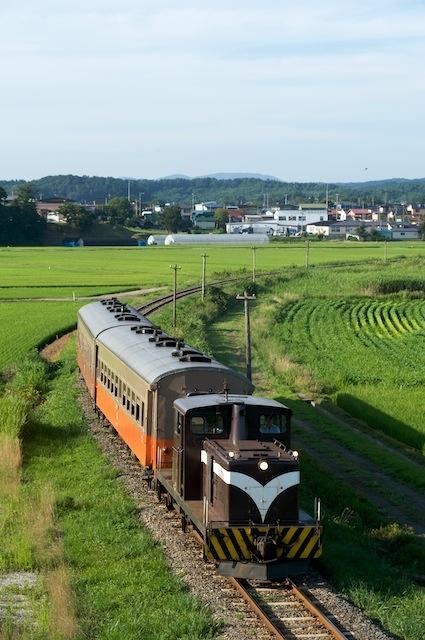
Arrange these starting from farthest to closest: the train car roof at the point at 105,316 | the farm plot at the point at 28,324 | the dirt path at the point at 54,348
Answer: the farm plot at the point at 28,324
the dirt path at the point at 54,348
the train car roof at the point at 105,316

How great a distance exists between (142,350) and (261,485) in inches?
311

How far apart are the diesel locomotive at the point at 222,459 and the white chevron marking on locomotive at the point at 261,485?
0.05 feet

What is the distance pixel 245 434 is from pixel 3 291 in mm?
61790

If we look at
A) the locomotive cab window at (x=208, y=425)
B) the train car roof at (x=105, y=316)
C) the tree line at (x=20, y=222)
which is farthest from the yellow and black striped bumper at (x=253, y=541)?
the tree line at (x=20, y=222)

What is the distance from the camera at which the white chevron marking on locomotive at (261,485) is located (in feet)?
52.6

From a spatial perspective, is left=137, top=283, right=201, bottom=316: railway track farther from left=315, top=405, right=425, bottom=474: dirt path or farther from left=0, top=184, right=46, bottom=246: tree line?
left=0, top=184, right=46, bottom=246: tree line

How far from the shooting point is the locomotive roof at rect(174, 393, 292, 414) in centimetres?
1750

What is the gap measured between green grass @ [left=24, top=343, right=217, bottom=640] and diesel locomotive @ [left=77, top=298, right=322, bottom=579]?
937 mm

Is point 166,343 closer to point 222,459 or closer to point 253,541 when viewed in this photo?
point 222,459

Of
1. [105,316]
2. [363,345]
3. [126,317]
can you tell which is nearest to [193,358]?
[126,317]

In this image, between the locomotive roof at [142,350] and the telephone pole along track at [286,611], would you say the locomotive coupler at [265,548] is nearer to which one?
the telephone pole along track at [286,611]

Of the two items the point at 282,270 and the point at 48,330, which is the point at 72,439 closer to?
the point at 48,330

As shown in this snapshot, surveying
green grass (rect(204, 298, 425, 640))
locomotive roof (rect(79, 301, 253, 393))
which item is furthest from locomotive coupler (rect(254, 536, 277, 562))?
locomotive roof (rect(79, 301, 253, 393))

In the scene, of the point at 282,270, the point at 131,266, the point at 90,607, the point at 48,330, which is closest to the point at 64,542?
the point at 90,607
